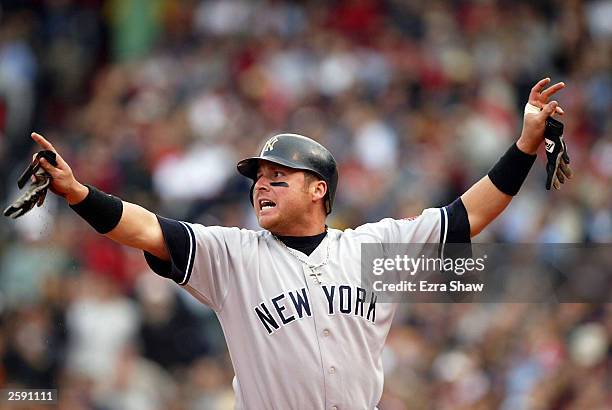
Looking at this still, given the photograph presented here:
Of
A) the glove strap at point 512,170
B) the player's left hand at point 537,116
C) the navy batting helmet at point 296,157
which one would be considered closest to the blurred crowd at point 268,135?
the navy batting helmet at point 296,157

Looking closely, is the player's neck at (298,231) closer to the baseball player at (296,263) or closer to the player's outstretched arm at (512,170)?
the baseball player at (296,263)

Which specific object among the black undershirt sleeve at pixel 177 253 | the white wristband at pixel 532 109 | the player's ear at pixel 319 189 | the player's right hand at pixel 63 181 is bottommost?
the black undershirt sleeve at pixel 177 253

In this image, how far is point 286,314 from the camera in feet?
15.3

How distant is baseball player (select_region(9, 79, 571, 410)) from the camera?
460 centimetres

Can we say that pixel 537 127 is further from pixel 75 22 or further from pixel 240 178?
pixel 75 22

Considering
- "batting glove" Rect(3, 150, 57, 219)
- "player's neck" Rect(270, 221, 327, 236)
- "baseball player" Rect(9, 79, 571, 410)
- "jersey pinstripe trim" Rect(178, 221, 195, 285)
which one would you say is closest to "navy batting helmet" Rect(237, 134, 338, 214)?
"baseball player" Rect(9, 79, 571, 410)

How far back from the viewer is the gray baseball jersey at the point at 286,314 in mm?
4605

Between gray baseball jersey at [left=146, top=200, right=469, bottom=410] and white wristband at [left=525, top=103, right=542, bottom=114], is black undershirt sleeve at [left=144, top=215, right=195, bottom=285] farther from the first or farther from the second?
white wristband at [left=525, top=103, right=542, bottom=114]

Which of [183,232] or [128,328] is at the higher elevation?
[128,328]

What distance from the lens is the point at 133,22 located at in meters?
13.0

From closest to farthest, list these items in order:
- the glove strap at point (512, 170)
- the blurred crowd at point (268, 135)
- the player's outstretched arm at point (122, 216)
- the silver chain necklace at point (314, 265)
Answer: the player's outstretched arm at point (122, 216)
the silver chain necklace at point (314, 265)
the glove strap at point (512, 170)
the blurred crowd at point (268, 135)

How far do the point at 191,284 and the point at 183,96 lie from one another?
22.8 feet

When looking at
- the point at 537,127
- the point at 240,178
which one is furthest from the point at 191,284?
the point at 240,178

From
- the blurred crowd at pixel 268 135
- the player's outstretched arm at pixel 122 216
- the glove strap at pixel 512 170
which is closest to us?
the player's outstretched arm at pixel 122 216
